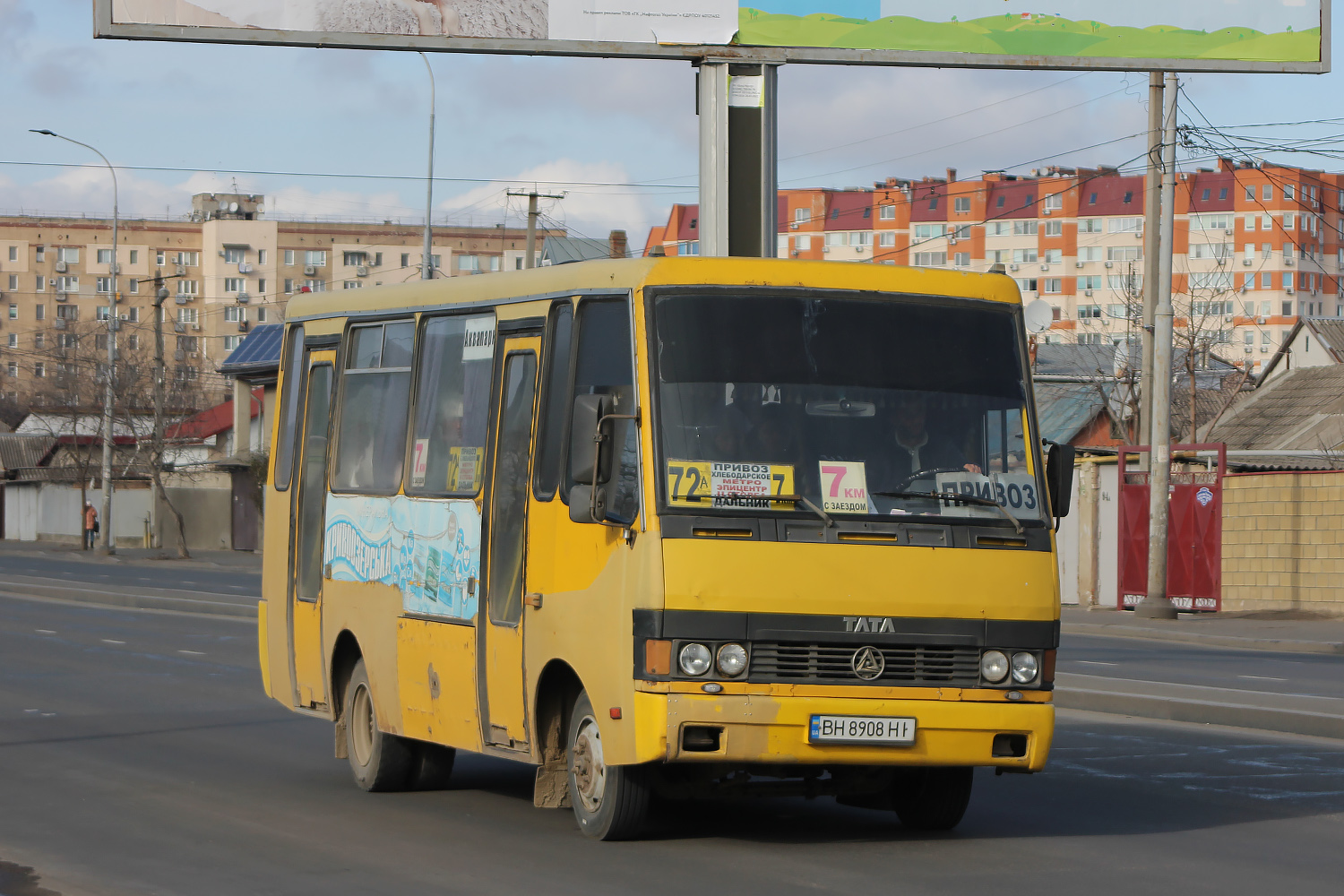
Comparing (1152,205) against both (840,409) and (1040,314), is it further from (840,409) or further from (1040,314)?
(840,409)

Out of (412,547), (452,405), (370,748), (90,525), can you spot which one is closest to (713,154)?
(452,405)

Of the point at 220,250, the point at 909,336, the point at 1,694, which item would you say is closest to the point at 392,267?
the point at 220,250

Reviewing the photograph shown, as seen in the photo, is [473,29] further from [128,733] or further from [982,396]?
[982,396]

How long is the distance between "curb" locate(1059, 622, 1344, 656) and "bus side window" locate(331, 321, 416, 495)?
13.9 m

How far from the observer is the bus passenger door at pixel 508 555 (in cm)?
918

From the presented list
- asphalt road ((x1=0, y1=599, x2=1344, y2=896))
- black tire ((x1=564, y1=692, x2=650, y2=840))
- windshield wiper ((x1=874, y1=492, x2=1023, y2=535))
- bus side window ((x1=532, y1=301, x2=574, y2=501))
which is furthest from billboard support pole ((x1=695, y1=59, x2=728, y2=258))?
black tire ((x1=564, y1=692, x2=650, y2=840))

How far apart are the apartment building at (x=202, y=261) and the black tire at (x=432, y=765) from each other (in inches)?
5034

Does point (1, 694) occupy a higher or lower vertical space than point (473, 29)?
lower

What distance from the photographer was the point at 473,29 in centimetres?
1432

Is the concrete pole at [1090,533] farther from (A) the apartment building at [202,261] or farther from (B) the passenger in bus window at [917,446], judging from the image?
(A) the apartment building at [202,261]

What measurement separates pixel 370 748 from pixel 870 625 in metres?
3.95

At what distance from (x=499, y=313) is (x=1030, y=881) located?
403 cm

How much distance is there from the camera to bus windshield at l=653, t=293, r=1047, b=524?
8188mm

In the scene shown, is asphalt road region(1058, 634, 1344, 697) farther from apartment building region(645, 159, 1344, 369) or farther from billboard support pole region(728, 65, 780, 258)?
apartment building region(645, 159, 1344, 369)
